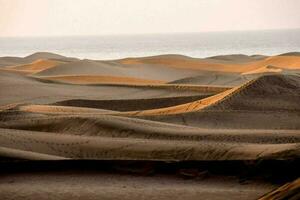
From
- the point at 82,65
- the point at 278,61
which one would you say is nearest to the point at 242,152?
the point at 82,65

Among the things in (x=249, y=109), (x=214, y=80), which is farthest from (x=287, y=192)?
(x=214, y=80)

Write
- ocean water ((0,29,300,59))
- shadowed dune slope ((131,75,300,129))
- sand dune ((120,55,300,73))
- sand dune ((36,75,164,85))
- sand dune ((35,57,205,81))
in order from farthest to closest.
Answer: ocean water ((0,29,300,59)) → sand dune ((120,55,300,73)) → sand dune ((35,57,205,81)) → sand dune ((36,75,164,85)) → shadowed dune slope ((131,75,300,129))

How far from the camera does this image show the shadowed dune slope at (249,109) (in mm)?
2943

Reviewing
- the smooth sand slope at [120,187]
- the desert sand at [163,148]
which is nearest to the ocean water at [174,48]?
the desert sand at [163,148]

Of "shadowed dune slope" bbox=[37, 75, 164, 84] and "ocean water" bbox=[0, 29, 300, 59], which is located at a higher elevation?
"ocean water" bbox=[0, 29, 300, 59]

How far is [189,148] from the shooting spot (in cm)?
198

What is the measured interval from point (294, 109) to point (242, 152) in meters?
1.46

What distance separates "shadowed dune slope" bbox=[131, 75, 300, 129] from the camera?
2.94 meters

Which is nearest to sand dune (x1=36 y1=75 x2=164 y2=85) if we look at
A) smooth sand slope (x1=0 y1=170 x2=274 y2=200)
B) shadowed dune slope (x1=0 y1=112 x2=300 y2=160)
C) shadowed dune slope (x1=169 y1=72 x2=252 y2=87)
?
shadowed dune slope (x1=169 y1=72 x2=252 y2=87)

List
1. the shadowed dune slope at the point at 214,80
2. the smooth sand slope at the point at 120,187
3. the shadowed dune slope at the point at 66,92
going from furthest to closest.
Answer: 1. the shadowed dune slope at the point at 214,80
2. the shadowed dune slope at the point at 66,92
3. the smooth sand slope at the point at 120,187

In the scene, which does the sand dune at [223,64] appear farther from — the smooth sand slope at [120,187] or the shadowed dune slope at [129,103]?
the smooth sand slope at [120,187]

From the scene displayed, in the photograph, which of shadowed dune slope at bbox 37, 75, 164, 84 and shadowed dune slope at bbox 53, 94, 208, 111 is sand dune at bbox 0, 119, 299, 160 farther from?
shadowed dune slope at bbox 37, 75, 164, 84

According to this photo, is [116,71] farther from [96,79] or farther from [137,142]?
[137,142]

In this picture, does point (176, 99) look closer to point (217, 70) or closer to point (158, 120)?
point (158, 120)
